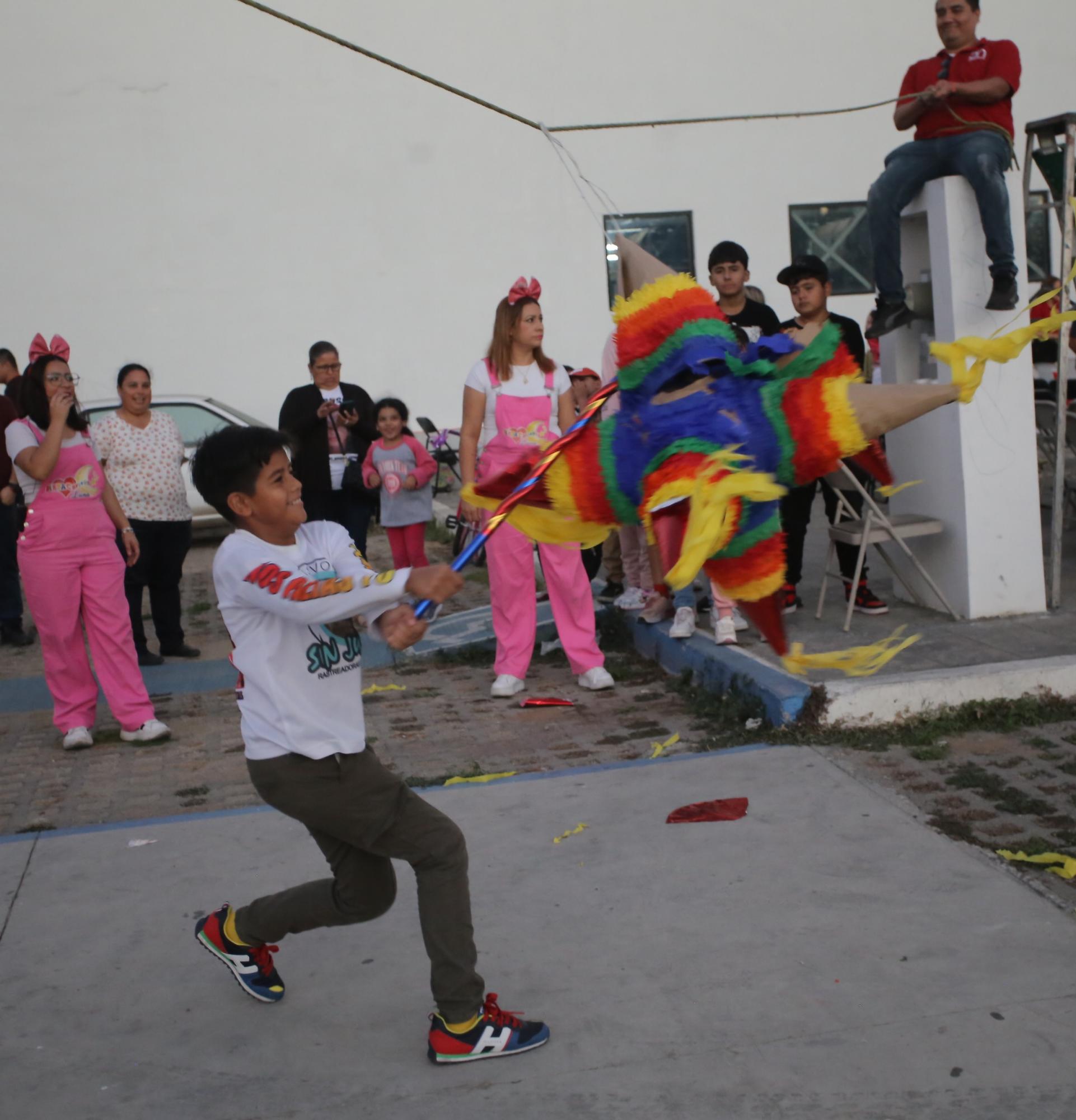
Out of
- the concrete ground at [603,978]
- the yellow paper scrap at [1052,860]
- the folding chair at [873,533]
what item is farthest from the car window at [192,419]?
the yellow paper scrap at [1052,860]

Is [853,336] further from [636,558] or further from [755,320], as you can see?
[636,558]

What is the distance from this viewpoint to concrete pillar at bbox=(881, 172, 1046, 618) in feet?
16.4

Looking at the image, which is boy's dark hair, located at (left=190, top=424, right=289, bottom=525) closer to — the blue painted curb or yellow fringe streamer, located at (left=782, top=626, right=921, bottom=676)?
yellow fringe streamer, located at (left=782, top=626, right=921, bottom=676)

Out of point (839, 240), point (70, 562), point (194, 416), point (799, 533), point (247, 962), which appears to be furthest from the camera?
point (839, 240)

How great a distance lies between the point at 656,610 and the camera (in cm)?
559

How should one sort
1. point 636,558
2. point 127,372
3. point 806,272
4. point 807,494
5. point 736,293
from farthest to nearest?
point 636,558 < point 127,372 < point 807,494 < point 806,272 < point 736,293

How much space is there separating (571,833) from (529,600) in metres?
1.78

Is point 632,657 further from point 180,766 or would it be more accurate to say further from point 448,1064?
point 448,1064

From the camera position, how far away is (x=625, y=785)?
3.82 meters

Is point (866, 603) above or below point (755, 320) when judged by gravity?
below

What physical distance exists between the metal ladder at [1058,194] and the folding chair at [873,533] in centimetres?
47

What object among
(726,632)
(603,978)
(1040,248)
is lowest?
(603,978)

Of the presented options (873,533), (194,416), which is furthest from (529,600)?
(194,416)

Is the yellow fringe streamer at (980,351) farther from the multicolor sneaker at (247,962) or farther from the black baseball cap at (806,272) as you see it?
the black baseball cap at (806,272)
